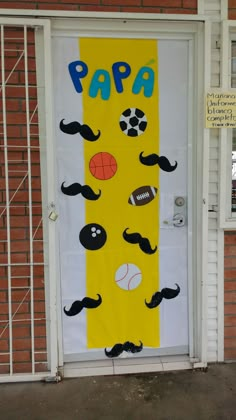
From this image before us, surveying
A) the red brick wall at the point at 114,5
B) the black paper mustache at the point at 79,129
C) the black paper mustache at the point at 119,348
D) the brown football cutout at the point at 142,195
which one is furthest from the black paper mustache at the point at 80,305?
the red brick wall at the point at 114,5

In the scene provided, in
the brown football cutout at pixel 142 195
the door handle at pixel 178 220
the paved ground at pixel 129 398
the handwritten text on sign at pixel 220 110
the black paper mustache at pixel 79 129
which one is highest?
the handwritten text on sign at pixel 220 110

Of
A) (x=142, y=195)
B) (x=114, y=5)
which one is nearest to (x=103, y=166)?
(x=142, y=195)

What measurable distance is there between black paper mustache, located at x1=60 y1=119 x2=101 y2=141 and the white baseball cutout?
3.22 ft

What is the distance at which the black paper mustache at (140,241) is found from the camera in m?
2.95

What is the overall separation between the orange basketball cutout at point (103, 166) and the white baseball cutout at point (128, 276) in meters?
0.69

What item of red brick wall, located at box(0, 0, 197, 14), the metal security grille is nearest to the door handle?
the metal security grille

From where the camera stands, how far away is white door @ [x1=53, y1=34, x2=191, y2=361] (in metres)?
2.83

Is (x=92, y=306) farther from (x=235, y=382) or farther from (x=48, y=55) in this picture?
(x=48, y=55)

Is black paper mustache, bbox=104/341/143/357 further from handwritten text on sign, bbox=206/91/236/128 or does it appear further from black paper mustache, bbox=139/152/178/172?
handwritten text on sign, bbox=206/91/236/128

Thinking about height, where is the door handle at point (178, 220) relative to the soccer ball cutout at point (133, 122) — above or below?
below

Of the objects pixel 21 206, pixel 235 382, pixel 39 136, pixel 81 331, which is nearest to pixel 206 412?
pixel 235 382

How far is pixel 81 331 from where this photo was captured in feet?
9.77

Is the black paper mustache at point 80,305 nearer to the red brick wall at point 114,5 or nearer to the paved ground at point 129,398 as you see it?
the paved ground at point 129,398

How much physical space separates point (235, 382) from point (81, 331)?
1174 millimetres
